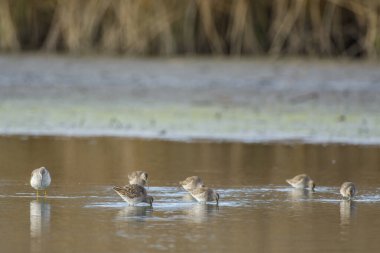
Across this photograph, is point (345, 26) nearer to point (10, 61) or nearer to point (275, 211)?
point (10, 61)

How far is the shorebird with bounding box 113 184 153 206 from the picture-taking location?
9.84 metres

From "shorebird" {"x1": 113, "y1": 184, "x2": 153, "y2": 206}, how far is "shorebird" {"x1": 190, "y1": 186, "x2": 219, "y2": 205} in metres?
0.43

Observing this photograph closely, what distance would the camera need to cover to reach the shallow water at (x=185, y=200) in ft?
27.6

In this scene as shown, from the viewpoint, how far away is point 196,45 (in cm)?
2342

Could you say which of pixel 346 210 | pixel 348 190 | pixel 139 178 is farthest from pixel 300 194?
pixel 139 178

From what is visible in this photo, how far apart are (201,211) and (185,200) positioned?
2.18ft

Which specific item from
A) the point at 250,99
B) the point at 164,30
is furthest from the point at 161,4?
the point at 250,99

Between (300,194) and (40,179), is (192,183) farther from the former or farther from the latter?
(40,179)

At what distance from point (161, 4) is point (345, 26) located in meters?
3.72

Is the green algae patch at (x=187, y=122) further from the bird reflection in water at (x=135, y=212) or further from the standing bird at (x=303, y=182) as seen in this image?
the bird reflection in water at (x=135, y=212)

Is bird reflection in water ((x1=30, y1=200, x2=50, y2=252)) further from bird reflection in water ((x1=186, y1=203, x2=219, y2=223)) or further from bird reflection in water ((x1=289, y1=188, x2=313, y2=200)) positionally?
bird reflection in water ((x1=289, y1=188, x2=313, y2=200))

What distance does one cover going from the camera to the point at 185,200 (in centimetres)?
1050

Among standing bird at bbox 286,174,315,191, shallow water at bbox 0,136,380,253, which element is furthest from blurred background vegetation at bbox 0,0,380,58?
standing bird at bbox 286,174,315,191

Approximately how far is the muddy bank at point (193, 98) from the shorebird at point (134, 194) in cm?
459
